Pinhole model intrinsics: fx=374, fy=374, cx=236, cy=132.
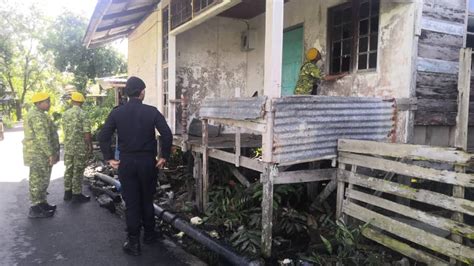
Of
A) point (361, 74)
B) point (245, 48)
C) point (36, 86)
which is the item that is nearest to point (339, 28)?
point (361, 74)

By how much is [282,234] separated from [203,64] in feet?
16.1

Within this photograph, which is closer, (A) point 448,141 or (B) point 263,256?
(B) point 263,256

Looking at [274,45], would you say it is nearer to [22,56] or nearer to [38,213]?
[38,213]

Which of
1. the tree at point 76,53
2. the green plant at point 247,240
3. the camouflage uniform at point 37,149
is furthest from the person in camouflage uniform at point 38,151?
the tree at point 76,53

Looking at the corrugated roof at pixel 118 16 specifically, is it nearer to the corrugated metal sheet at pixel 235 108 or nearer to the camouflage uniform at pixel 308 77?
the corrugated metal sheet at pixel 235 108

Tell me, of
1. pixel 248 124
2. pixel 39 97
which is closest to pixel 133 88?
pixel 248 124

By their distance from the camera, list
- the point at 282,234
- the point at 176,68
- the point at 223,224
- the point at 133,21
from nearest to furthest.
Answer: the point at 282,234
the point at 223,224
the point at 176,68
the point at 133,21

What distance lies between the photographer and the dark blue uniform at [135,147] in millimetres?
4152

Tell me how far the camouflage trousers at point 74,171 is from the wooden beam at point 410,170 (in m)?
4.52

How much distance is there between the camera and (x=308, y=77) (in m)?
5.49

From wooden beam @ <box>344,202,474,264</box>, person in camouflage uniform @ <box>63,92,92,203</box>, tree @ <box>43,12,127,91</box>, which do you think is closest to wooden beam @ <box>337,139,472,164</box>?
wooden beam @ <box>344,202,474,264</box>

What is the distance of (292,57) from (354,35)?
160 centimetres

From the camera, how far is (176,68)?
27.1ft

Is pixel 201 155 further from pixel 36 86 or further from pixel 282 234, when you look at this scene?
pixel 36 86
